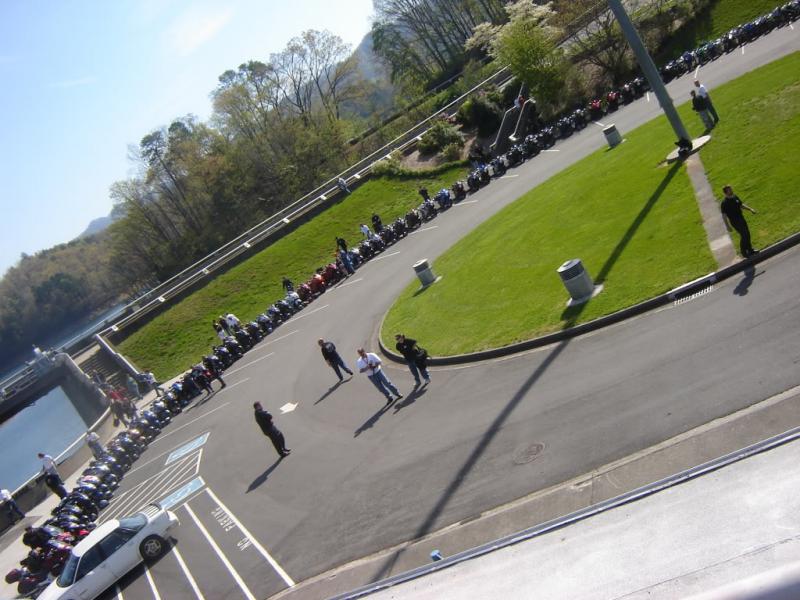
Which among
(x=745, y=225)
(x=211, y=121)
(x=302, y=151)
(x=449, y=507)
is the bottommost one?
(x=449, y=507)

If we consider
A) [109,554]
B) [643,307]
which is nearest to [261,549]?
[109,554]

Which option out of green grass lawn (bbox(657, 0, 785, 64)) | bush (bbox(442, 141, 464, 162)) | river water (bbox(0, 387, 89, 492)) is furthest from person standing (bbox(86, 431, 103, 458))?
green grass lawn (bbox(657, 0, 785, 64))

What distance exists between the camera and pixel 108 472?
84.0ft

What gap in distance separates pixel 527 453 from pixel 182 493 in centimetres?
1300

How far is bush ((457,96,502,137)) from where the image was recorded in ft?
158

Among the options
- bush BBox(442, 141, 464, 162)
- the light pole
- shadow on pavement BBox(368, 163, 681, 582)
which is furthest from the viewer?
bush BBox(442, 141, 464, 162)

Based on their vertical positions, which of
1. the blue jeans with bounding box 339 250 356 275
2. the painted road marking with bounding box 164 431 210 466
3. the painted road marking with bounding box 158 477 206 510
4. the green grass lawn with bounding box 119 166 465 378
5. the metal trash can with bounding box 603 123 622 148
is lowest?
the painted road marking with bounding box 158 477 206 510

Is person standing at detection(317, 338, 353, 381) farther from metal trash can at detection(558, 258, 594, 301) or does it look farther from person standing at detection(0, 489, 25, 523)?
person standing at detection(0, 489, 25, 523)

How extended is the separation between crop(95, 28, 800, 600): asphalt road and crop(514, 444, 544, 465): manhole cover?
7cm

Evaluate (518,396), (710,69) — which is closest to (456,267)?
(518,396)

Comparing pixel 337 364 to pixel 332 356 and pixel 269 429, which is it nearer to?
pixel 332 356

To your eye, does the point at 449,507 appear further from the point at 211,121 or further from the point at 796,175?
the point at 211,121

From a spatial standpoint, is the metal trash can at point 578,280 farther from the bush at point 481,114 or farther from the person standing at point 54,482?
the bush at point 481,114

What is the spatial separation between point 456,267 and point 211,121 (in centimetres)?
5848
